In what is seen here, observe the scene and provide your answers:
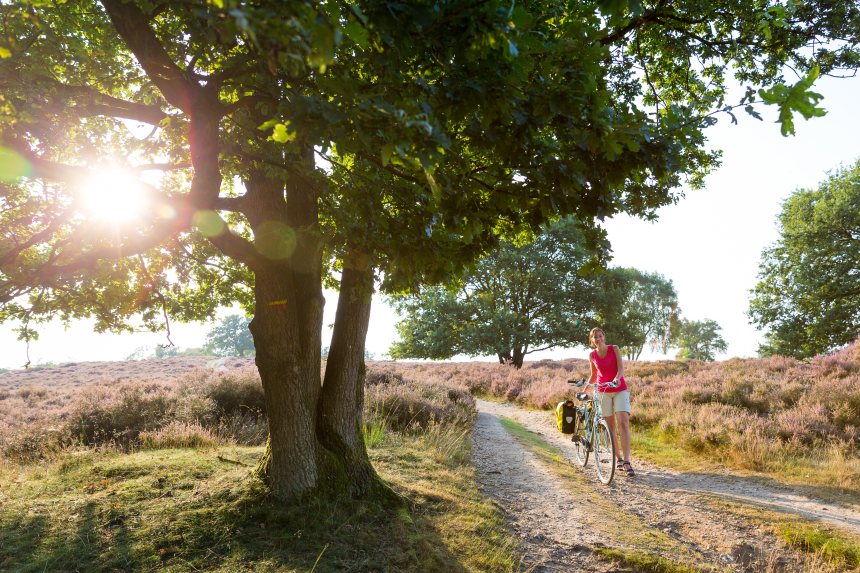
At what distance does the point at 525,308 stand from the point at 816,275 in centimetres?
1396

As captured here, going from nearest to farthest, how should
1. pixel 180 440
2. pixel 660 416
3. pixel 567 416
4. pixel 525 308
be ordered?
pixel 180 440 → pixel 567 416 → pixel 660 416 → pixel 525 308

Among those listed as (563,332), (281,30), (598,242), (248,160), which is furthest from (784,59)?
(563,332)

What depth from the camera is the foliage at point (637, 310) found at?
28688 millimetres

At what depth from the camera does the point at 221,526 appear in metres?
4.86

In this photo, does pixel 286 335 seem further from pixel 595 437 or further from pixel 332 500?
pixel 595 437

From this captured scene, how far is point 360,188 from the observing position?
4.86 m

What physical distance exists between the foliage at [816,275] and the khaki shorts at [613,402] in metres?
18.5

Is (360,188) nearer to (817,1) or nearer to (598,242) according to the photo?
(598,242)

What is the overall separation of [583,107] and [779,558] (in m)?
5.32

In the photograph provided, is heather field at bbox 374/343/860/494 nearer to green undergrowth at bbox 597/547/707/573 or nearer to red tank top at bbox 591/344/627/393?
red tank top at bbox 591/344/627/393

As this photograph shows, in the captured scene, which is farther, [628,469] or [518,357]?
[518,357]

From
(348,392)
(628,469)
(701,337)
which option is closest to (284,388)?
(348,392)

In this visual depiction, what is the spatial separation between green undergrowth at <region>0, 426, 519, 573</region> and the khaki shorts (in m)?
2.74

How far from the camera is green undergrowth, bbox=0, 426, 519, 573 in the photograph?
4.39 metres
